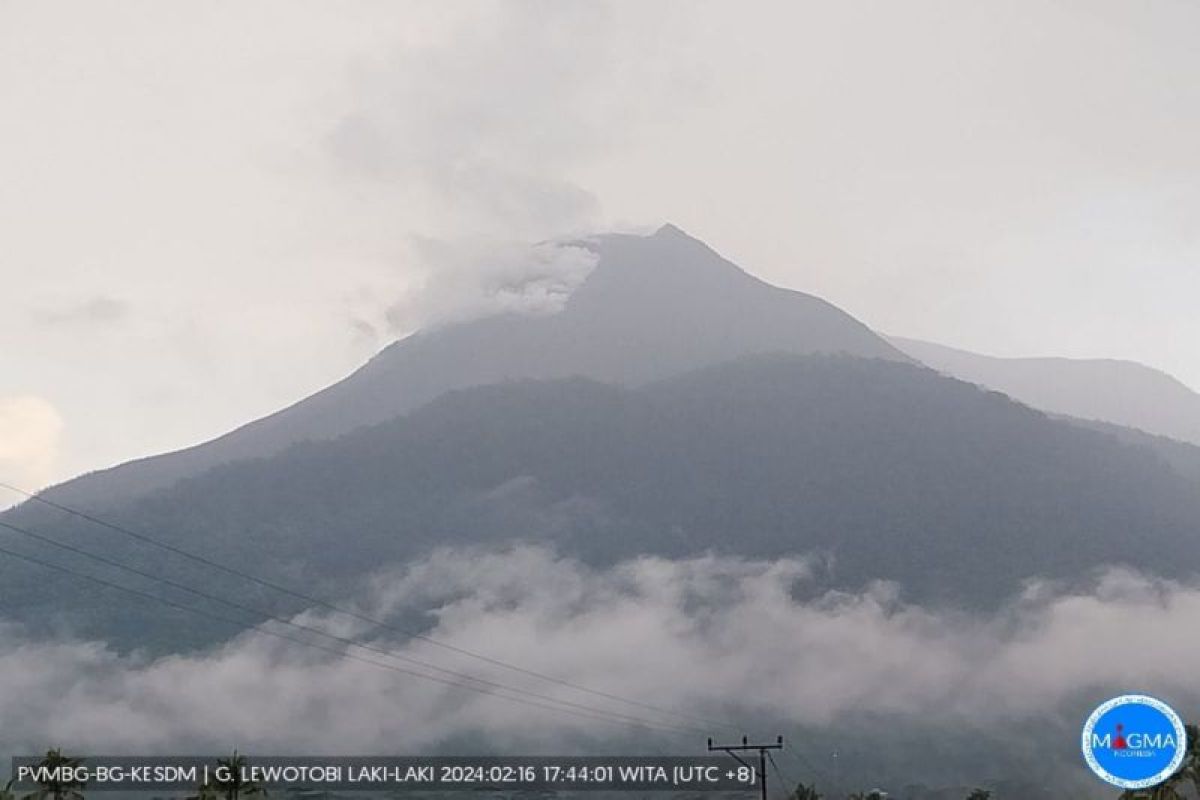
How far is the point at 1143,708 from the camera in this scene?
115 feet

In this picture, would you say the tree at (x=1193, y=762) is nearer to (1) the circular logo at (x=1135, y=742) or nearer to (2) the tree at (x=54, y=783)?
(1) the circular logo at (x=1135, y=742)

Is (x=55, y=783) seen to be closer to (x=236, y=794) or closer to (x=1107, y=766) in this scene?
(x=236, y=794)

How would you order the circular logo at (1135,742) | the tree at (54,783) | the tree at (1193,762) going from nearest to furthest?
the circular logo at (1135,742) < the tree at (1193,762) < the tree at (54,783)

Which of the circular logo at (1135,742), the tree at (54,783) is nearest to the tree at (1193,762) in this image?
the circular logo at (1135,742)

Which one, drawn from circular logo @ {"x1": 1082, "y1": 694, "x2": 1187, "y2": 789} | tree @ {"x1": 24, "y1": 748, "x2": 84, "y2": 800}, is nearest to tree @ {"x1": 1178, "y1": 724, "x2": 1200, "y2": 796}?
circular logo @ {"x1": 1082, "y1": 694, "x2": 1187, "y2": 789}

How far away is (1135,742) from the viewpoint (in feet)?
114

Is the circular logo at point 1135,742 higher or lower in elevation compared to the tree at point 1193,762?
lower

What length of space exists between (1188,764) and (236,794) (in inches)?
3230

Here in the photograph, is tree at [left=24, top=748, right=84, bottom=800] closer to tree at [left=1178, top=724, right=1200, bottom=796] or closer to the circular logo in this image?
tree at [left=1178, top=724, right=1200, bottom=796]

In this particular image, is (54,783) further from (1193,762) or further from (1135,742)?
(1135,742)

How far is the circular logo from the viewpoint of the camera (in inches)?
1355

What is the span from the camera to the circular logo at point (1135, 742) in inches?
1355

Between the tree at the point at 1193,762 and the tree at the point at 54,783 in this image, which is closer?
the tree at the point at 1193,762

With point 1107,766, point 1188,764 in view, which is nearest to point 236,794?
point 1188,764
